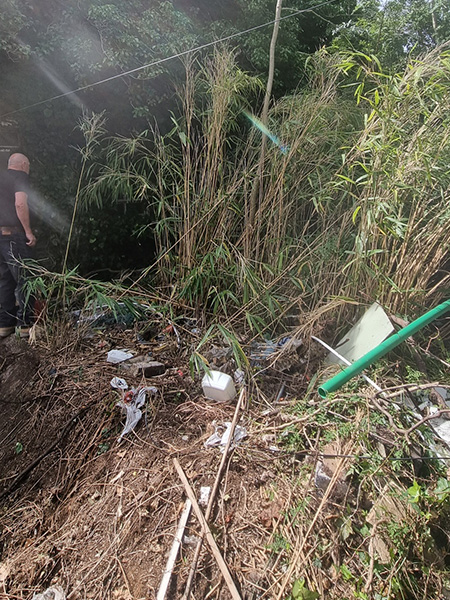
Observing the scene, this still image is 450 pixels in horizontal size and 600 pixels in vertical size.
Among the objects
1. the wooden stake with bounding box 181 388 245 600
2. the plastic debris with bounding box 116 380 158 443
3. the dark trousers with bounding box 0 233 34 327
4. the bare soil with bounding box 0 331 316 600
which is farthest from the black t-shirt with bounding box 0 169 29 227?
the wooden stake with bounding box 181 388 245 600

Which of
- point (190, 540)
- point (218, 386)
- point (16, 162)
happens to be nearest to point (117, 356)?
point (218, 386)

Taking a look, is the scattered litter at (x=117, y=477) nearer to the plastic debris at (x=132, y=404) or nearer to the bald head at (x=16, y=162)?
the plastic debris at (x=132, y=404)

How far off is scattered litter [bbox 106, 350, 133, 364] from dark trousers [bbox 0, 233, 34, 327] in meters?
0.76

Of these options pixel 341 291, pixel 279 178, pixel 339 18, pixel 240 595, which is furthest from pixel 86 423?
pixel 339 18

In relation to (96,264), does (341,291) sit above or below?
above

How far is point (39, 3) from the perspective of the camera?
104 inches

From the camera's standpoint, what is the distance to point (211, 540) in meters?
A: 1.25

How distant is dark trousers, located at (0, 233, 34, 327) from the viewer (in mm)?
2506

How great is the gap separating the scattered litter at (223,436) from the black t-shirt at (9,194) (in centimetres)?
198

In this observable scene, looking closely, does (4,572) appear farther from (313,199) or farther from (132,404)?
(313,199)

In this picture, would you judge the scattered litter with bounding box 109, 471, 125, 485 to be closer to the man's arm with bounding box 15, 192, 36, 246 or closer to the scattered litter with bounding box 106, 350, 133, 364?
the scattered litter with bounding box 106, 350, 133, 364

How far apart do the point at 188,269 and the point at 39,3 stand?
225 centimetres

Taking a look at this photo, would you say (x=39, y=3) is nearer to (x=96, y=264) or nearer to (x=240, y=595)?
(x=96, y=264)

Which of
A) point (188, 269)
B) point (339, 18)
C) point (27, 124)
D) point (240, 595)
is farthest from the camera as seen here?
point (339, 18)
